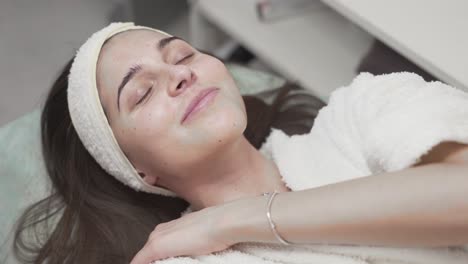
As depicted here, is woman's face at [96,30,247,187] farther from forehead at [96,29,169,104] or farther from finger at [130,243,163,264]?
finger at [130,243,163,264]

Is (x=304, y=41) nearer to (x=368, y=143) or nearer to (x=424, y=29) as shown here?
(x=424, y=29)

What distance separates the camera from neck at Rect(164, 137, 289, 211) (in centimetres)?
117

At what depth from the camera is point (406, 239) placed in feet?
3.01

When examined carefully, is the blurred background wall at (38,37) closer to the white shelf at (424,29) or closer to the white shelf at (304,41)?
the white shelf at (304,41)

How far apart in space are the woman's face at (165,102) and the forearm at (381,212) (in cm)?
17

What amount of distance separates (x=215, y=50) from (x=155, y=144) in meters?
1.11

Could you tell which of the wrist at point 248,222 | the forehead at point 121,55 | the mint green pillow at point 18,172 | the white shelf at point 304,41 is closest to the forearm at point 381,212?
the wrist at point 248,222

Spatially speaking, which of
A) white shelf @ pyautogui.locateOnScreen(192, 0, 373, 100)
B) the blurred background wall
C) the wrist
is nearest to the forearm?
the wrist

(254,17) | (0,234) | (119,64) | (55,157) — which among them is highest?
(119,64)

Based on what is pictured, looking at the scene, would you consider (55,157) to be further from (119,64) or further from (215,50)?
(215,50)

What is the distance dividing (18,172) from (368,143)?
0.83m

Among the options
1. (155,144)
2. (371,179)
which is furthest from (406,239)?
(155,144)

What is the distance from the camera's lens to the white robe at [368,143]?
3.14 feet

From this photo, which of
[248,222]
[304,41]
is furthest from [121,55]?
[304,41]
